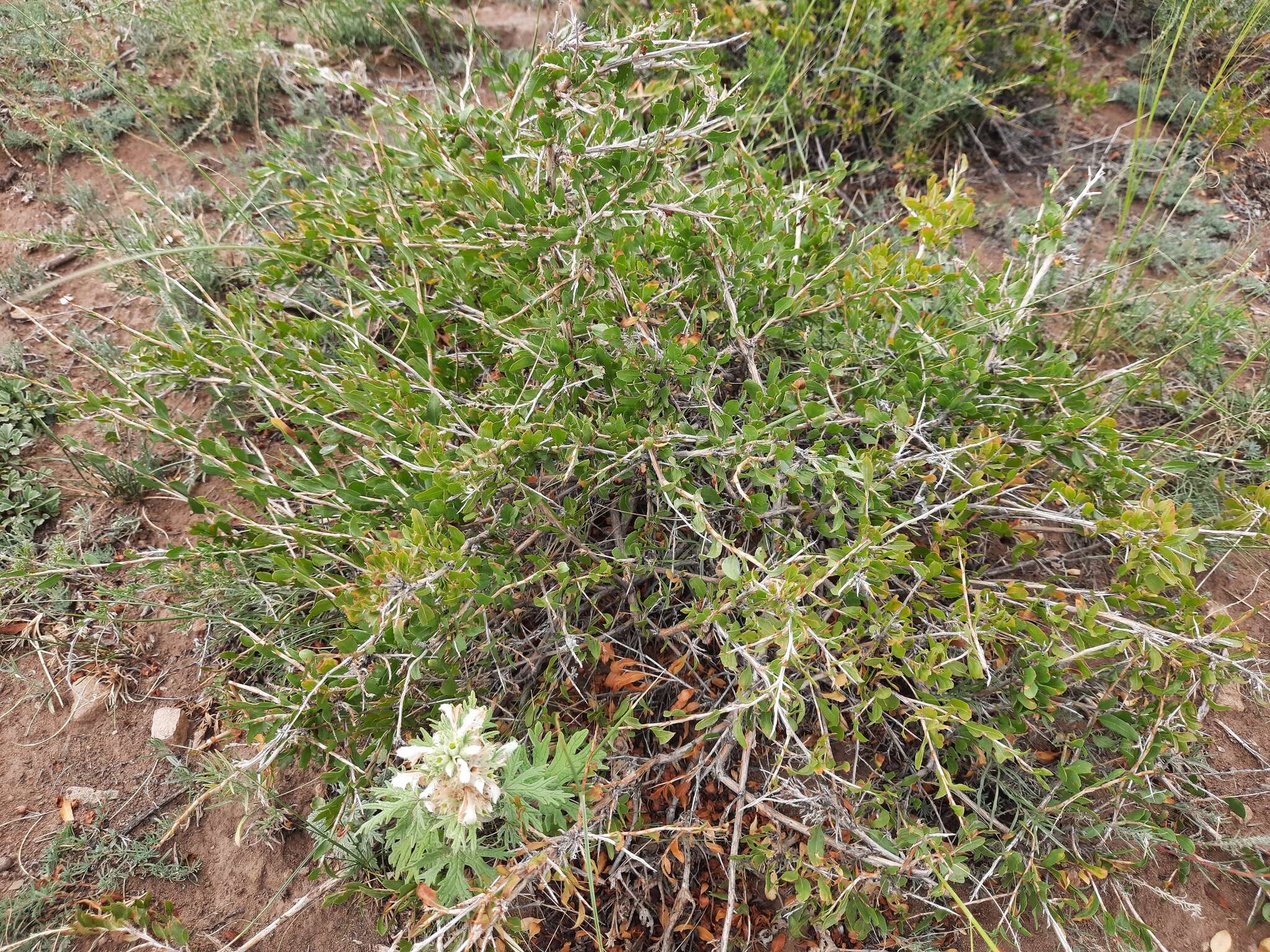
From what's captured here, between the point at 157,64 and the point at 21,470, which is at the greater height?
the point at 157,64

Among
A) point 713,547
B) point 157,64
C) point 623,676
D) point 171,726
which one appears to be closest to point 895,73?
point 713,547

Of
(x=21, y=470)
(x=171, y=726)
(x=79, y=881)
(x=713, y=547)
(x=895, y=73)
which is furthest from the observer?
(x=895, y=73)

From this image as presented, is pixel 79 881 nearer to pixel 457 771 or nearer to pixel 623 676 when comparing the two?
pixel 457 771

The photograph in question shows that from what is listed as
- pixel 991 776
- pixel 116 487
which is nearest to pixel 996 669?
pixel 991 776

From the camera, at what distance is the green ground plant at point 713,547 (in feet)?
6.19

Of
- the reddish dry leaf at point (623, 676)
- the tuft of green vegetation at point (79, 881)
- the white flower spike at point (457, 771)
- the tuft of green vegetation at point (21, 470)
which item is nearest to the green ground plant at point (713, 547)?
the reddish dry leaf at point (623, 676)

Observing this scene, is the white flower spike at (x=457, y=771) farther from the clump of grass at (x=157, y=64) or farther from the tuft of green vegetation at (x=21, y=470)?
the clump of grass at (x=157, y=64)

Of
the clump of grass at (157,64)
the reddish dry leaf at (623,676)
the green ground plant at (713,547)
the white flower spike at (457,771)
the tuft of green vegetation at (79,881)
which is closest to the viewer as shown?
the white flower spike at (457,771)

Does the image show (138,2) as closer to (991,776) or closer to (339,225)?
(339,225)

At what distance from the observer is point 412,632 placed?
184 centimetres

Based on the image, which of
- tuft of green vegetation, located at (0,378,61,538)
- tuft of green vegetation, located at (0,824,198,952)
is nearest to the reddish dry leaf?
tuft of green vegetation, located at (0,824,198,952)

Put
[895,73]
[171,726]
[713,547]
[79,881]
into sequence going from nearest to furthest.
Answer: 1. [713,547]
2. [79,881]
3. [171,726]
4. [895,73]

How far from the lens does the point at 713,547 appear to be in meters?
1.97

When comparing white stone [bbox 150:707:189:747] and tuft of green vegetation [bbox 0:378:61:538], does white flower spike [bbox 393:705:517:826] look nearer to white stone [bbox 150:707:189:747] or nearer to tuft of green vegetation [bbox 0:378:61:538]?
white stone [bbox 150:707:189:747]
